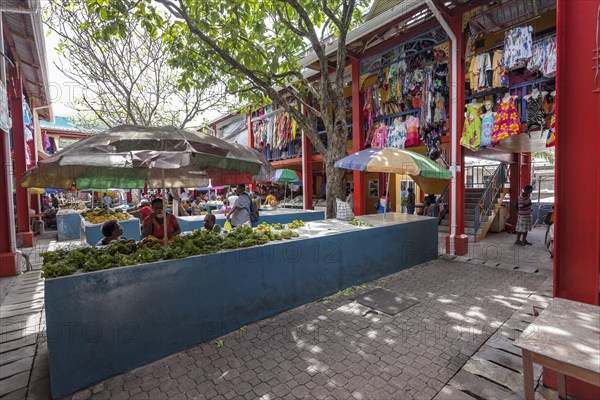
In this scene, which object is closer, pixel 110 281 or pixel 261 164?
pixel 110 281

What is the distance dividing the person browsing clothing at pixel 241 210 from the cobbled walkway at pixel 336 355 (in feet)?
9.75

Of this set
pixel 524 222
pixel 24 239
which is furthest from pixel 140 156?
pixel 524 222

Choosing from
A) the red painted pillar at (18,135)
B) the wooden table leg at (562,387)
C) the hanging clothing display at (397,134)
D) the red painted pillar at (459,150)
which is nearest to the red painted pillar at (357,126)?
the hanging clothing display at (397,134)

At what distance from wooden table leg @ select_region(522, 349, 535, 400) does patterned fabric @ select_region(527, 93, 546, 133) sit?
633 cm

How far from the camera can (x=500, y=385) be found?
289 cm

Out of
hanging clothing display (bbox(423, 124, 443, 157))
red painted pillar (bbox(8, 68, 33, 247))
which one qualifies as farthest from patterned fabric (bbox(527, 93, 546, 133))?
red painted pillar (bbox(8, 68, 33, 247))

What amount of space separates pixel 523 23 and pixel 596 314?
25.6 ft

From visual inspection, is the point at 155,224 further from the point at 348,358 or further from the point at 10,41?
the point at 10,41

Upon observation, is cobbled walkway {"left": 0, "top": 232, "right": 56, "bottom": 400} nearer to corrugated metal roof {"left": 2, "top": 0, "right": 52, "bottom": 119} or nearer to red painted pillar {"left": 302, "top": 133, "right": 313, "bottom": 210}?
corrugated metal roof {"left": 2, "top": 0, "right": 52, "bottom": 119}

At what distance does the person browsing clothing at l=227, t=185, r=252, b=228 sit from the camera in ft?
22.6

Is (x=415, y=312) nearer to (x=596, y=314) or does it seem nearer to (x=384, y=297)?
(x=384, y=297)

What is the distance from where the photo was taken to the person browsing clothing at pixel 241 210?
6.89 m

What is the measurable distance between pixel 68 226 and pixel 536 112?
50.3 feet

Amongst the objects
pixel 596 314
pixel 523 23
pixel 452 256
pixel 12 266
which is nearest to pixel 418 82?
pixel 523 23
